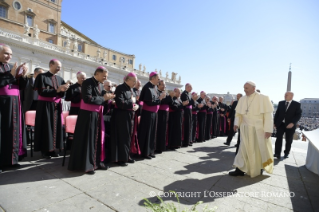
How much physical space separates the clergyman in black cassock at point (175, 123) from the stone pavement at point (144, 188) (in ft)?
5.52

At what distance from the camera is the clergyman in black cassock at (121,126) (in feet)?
12.9

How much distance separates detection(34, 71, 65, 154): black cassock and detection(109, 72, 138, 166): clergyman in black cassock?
1.42m

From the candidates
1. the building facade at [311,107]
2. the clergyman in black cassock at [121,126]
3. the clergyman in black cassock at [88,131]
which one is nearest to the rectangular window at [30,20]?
the clergyman in black cassock at [121,126]

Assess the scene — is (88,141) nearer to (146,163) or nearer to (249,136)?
(146,163)

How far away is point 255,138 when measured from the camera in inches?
155

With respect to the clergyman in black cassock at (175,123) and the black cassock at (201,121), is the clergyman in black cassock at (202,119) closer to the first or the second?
the black cassock at (201,121)

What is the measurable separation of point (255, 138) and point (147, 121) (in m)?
2.60

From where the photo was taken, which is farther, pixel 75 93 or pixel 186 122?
pixel 186 122

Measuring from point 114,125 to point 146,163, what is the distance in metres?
1.19

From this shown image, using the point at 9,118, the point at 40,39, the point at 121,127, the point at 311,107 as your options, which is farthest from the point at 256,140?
the point at 311,107

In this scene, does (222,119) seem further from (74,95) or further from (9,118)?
(9,118)

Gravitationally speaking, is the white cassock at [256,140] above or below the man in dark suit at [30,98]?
below

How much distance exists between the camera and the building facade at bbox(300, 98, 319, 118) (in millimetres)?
60497

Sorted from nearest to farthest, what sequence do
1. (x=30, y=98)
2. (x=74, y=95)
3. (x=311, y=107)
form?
(x=74, y=95)
(x=30, y=98)
(x=311, y=107)
